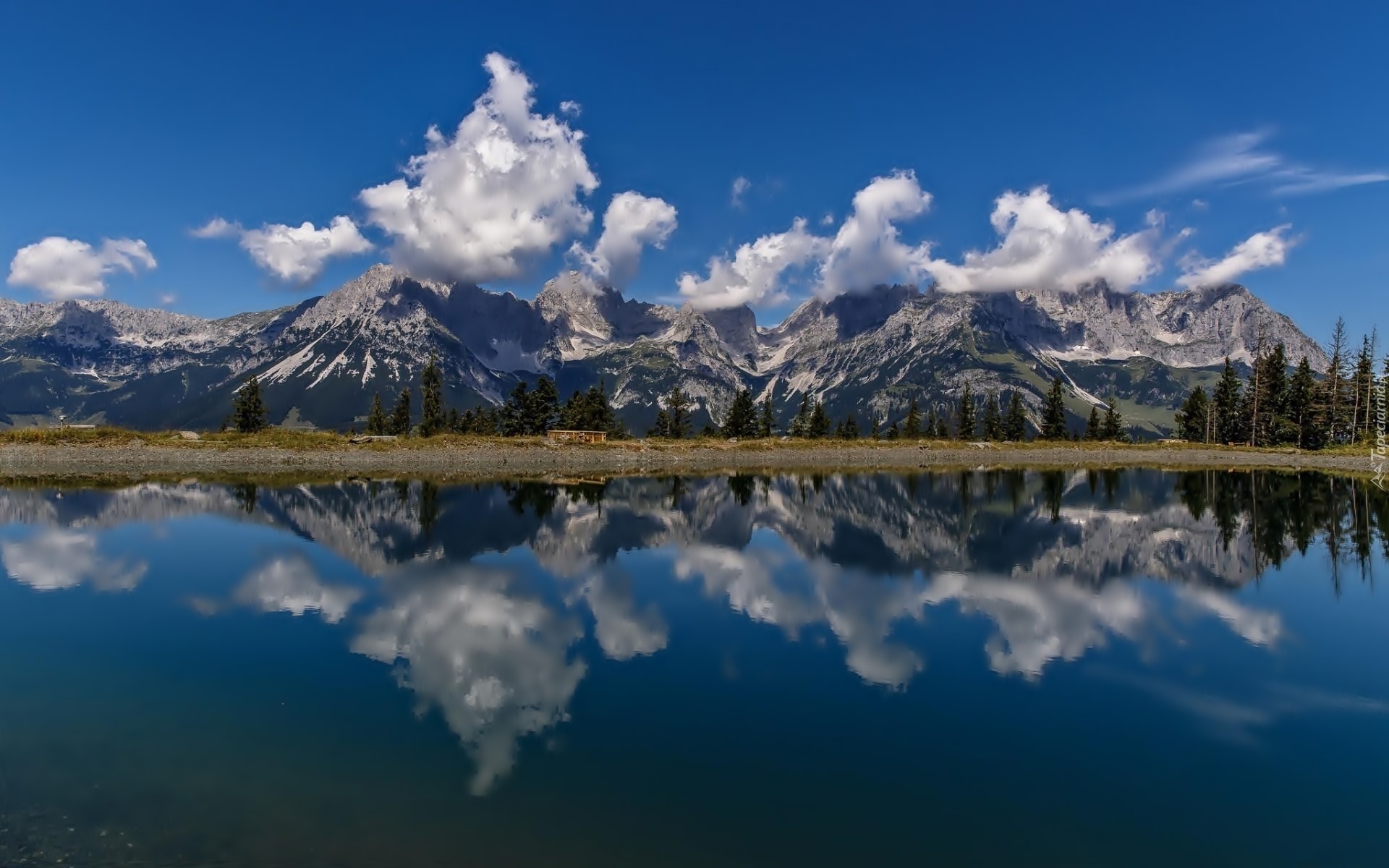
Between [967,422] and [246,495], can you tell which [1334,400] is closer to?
[967,422]

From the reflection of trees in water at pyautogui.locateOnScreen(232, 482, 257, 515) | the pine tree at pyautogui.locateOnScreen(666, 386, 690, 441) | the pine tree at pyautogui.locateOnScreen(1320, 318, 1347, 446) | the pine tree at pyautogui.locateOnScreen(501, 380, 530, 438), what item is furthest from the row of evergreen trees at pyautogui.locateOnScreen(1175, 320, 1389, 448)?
the reflection of trees in water at pyautogui.locateOnScreen(232, 482, 257, 515)

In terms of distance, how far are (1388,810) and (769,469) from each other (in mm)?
89513

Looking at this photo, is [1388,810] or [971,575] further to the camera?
[971,575]

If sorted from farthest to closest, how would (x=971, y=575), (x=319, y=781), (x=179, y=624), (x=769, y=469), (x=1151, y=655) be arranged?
1. (x=769, y=469)
2. (x=971, y=575)
3. (x=179, y=624)
4. (x=1151, y=655)
5. (x=319, y=781)

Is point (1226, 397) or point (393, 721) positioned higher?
point (1226, 397)

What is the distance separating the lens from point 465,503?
181 feet

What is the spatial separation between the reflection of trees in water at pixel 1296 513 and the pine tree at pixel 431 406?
9902 cm

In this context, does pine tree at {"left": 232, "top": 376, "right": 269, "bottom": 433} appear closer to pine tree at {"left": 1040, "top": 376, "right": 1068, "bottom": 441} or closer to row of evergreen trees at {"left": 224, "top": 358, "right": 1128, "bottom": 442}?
row of evergreen trees at {"left": 224, "top": 358, "right": 1128, "bottom": 442}

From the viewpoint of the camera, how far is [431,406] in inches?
4906

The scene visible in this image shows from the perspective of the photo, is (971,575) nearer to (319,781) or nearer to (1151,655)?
(1151,655)

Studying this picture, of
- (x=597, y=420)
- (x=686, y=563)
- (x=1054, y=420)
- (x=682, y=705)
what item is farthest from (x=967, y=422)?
(x=682, y=705)

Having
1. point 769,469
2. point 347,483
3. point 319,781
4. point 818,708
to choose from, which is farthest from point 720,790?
point 769,469

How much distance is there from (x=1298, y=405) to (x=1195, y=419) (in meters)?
26.1

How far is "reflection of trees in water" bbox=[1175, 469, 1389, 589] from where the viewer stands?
3841cm
